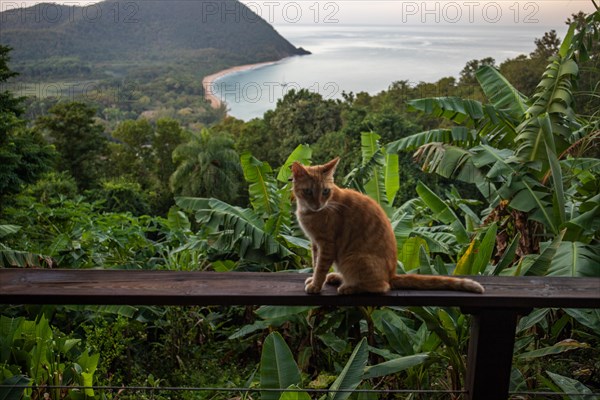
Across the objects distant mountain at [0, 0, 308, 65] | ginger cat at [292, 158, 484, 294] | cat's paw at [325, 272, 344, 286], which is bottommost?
cat's paw at [325, 272, 344, 286]

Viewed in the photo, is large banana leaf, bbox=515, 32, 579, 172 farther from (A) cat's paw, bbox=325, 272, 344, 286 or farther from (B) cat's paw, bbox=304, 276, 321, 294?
(B) cat's paw, bbox=304, 276, 321, 294

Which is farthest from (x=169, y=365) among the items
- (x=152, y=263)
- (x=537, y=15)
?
(x=537, y=15)

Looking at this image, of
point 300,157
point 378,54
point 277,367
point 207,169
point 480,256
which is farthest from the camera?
point 207,169

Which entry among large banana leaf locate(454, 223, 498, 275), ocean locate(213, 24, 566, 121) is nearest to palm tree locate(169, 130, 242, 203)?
ocean locate(213, 24, 566, 121)

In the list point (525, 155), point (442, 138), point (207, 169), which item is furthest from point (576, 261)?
point (207, 169)

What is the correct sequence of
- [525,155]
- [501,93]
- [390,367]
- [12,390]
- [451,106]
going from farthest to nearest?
[501,93] < [451,106] < [525,155] < [390,367] < [12,390]

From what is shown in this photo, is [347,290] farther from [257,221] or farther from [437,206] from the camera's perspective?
[437,206]
